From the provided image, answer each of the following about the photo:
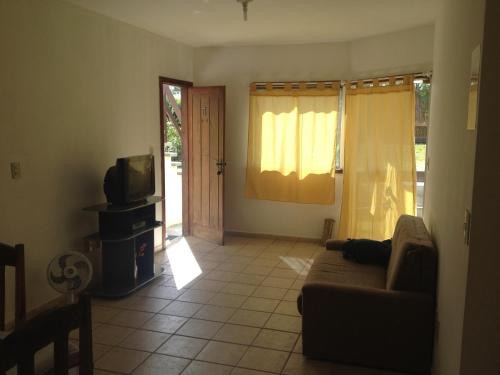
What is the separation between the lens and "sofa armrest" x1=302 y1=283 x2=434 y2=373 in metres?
2.65

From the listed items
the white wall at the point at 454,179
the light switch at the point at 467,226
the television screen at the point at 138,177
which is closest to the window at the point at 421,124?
the white wall at the point at 454,179

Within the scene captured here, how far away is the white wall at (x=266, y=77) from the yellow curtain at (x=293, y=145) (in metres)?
0.15

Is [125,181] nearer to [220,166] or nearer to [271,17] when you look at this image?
[220,166]

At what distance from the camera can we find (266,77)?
5781 millimetres

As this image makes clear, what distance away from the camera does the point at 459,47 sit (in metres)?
2.13

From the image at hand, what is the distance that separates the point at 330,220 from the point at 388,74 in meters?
1.85

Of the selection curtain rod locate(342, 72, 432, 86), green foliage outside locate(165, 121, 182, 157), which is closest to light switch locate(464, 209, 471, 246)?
curtain rod locate(342, 72, 432, 86)

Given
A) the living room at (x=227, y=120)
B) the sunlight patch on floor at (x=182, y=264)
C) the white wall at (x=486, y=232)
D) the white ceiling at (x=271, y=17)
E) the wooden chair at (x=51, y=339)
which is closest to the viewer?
the wooden chair at (x=51, y=339)

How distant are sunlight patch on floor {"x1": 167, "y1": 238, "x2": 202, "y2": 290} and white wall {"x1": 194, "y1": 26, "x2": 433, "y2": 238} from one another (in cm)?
94

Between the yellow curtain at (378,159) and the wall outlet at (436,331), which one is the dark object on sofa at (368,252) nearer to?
the wall outlet at (436,331)

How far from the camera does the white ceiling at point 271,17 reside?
3.88 metres

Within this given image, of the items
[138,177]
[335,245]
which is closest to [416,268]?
[335,245]

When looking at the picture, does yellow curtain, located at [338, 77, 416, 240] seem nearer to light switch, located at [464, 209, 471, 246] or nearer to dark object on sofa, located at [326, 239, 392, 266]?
dark object on sofa, located at [326, 239, 392, 266]

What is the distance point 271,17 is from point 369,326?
295cm
